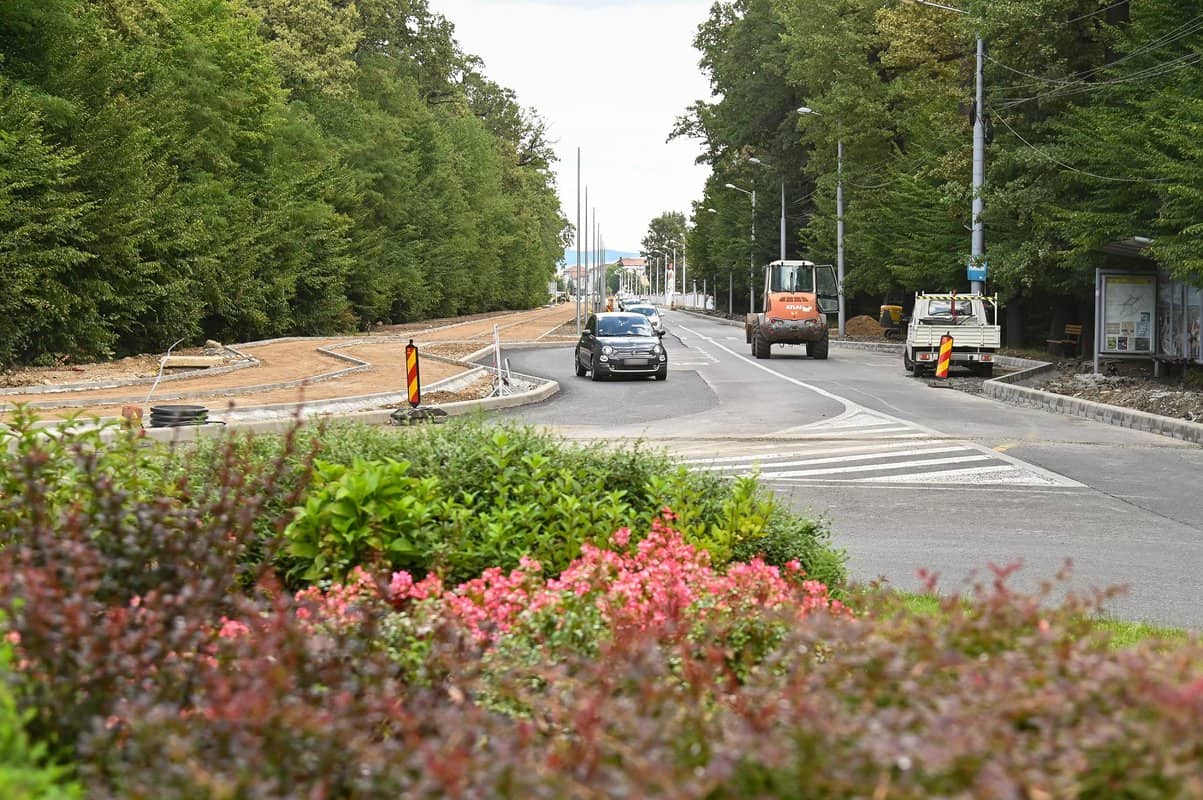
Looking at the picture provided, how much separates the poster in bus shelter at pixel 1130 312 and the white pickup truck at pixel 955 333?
4.52m

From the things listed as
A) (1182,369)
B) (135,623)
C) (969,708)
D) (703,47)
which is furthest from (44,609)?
(703,47)

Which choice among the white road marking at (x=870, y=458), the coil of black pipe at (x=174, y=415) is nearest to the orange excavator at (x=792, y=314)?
the white road marking at (x=870, y=458)

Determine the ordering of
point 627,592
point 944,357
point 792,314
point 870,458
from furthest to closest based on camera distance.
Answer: point 792,314 < point 944,357 < point 870,458 < point 627,592

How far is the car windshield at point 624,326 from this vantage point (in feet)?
103

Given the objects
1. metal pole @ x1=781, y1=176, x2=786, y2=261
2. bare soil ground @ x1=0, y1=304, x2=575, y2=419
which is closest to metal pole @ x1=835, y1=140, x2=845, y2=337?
metal pole @ x1=781, y1=176, x2=786, y2=261

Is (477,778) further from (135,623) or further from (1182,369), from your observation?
(1182,369)

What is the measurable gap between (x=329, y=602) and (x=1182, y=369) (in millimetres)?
27254

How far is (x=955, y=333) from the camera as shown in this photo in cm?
3189

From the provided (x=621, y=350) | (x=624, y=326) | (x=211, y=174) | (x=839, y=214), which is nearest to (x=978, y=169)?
(x=624, y=326)

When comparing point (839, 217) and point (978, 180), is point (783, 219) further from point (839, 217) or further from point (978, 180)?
point (978, 180)

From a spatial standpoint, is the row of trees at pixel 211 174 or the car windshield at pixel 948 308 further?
the car windshield at pixel 948 308

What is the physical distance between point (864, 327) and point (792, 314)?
21.2 meters

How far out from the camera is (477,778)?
2.60 metres

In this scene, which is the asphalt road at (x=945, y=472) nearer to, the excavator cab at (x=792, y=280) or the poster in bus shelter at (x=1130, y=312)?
the poster in bus shelter at (x=1130, y=312)
